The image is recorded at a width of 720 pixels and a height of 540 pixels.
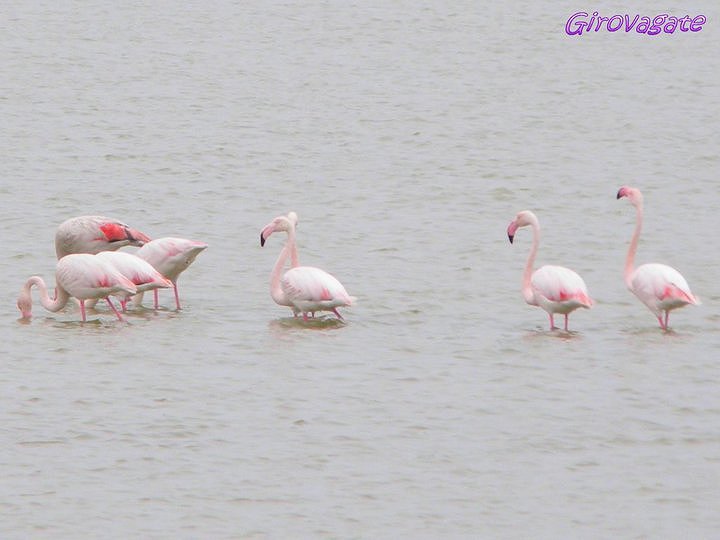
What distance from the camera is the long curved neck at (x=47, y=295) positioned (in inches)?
534

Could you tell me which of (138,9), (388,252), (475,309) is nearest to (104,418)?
(475,309)

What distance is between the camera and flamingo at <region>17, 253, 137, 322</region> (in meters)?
13.4

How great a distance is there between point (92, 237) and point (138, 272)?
1.57 metres

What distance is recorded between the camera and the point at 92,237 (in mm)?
15055

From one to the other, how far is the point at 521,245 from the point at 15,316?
5.83m

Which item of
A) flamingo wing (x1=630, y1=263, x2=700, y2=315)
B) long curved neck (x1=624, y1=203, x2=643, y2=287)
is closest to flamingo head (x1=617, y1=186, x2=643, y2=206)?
long curved neck (x1=624, y1=203, x2=643, y2=287)

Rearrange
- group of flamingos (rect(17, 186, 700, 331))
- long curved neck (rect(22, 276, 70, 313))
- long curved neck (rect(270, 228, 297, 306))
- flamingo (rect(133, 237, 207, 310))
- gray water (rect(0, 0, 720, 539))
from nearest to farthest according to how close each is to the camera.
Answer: gray water (rect(0, 0, 720, 539)) → group of flamingos (rect(17, 186, 700, 331)) → long curved neck (rect(22, 276, 70, 313)) → long curved neck (rect(270, 228, 297, 306)) → flamingo (rect(133, 237, 207, 310))

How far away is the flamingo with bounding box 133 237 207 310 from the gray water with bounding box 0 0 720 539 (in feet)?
1.14

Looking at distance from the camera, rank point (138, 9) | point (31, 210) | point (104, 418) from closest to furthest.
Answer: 1. point (104, 418)
2. point (31, 210)
3. point (138, 9)

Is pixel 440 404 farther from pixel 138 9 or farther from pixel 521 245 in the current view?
pixel 138 9

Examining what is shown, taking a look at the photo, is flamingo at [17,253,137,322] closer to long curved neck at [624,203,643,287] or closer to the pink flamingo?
the pink flamingo

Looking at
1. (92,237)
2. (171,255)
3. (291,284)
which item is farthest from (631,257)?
(92,237)

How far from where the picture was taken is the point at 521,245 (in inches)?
687

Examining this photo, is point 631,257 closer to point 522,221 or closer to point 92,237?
point 522,221
